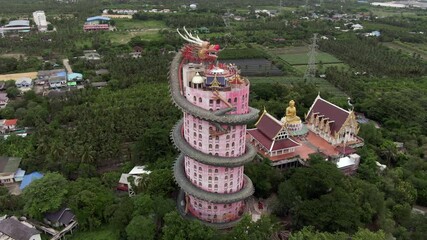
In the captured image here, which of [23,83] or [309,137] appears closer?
[309,137]

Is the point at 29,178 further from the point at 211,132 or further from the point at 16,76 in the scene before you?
the point at 16,76

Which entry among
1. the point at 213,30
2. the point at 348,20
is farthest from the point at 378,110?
the point at 348,20

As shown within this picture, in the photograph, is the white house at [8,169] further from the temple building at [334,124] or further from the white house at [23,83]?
the temple building at [334,124]

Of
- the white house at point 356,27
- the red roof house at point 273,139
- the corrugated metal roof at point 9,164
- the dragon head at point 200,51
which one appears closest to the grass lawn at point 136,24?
the white house at point 356,27

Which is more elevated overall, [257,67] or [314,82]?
[257,67]

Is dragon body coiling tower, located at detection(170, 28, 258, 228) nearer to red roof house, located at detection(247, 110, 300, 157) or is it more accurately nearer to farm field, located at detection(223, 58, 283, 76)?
red roof house, located at detection(247, 110, 300, 157)

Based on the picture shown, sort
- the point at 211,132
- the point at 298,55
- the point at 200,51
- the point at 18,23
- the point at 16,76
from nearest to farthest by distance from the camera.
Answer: the point at 211,132
the point at 200,51
the point at 16,76
the point at 298,55
the point at 18,23

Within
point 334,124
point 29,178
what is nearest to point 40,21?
point 29,178

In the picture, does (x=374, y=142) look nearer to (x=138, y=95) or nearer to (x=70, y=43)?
(x=138, y=95)
